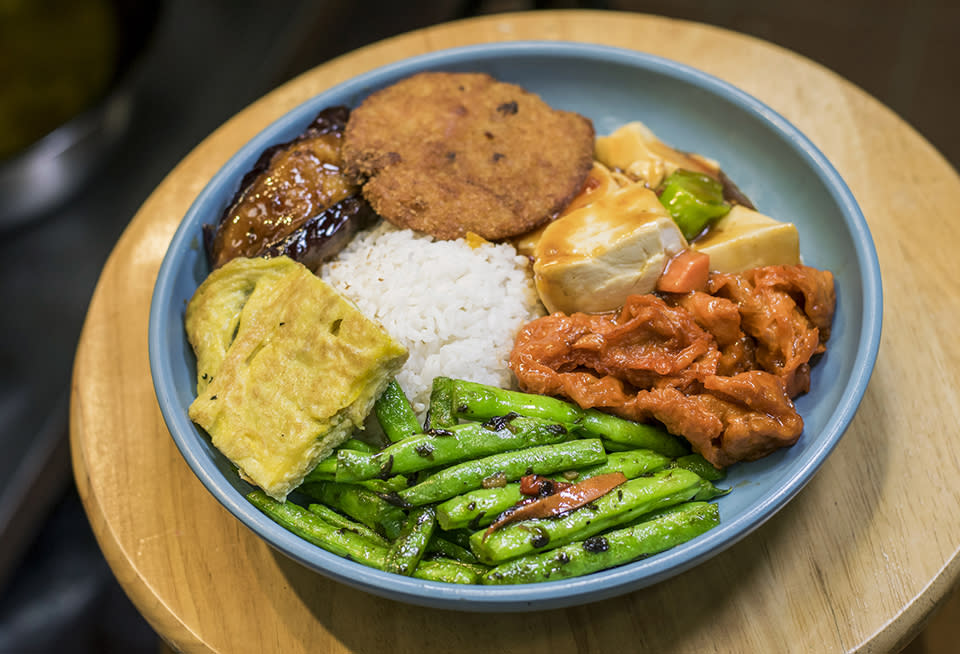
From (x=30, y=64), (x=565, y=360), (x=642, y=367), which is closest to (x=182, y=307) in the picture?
(x=565, y=360)

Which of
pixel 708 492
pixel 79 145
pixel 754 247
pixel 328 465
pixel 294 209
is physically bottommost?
pixel 79 145

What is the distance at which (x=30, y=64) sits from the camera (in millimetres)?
4422

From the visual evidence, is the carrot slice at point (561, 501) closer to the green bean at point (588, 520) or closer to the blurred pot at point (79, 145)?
the green bean at point (588, 520)

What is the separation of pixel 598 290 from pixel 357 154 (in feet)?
3.58

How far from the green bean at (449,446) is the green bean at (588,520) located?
0.25m

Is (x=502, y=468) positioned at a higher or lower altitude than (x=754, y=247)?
lower

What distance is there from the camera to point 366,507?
89.0 inches

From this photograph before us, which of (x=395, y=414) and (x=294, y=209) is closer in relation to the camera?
(x=395, y=414)

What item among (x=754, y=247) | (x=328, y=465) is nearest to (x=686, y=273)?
(x=754, y=247)

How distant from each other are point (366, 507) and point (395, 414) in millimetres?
321

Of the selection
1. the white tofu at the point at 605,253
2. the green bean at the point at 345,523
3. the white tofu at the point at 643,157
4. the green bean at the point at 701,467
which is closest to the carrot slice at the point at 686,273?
the white tofu at the point at 605,253

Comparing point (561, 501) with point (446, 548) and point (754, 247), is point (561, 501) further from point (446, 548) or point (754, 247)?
point (754, 247)

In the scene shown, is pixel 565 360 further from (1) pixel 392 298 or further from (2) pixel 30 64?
A: (2) pixel 30 64

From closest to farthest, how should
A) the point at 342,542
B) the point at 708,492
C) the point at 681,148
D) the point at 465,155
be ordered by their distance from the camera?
the point at 342,542
the point at 708,492
the point at 465,155
the point at 681,148
